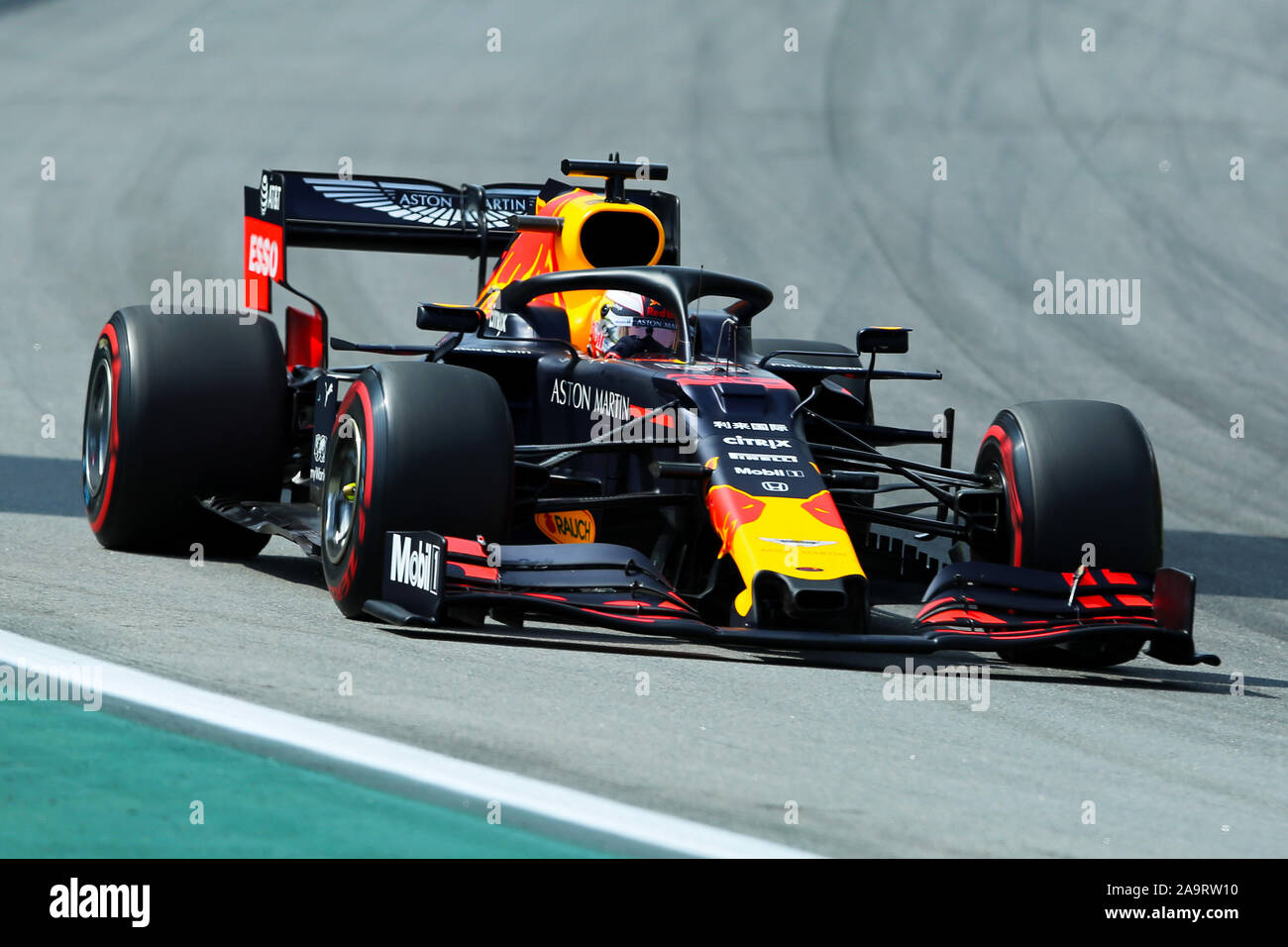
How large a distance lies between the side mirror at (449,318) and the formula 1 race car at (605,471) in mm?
15

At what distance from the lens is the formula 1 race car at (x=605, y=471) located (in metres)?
6.38

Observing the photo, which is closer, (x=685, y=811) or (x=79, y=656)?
(x=685, y=811)

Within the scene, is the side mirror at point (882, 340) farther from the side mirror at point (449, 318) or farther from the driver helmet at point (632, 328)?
the side mirror at point (449, 318)

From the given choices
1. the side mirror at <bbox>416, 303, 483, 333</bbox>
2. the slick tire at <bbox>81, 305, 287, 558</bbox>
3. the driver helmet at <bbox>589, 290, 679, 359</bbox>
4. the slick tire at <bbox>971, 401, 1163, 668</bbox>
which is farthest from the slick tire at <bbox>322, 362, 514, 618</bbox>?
the slick tire at <bbox>971, 401, 1163, 668</bbox>

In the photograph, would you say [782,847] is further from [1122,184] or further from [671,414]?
[1122,184]

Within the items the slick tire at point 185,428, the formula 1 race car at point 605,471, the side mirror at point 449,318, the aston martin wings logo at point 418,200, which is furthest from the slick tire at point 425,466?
the aston martin wings logo at point 418,200

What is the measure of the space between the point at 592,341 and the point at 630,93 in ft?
54.8

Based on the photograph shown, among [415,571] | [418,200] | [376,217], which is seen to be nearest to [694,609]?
[415,571]

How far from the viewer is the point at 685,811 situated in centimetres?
427

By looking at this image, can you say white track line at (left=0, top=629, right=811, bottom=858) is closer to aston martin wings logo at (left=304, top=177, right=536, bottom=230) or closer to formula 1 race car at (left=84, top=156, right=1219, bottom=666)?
formula 1 race car at (left=84, top=156, right=1219, bottom=666)

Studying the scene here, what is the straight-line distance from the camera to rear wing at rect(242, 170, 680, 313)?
30.8 ft

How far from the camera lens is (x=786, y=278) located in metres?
18.0
